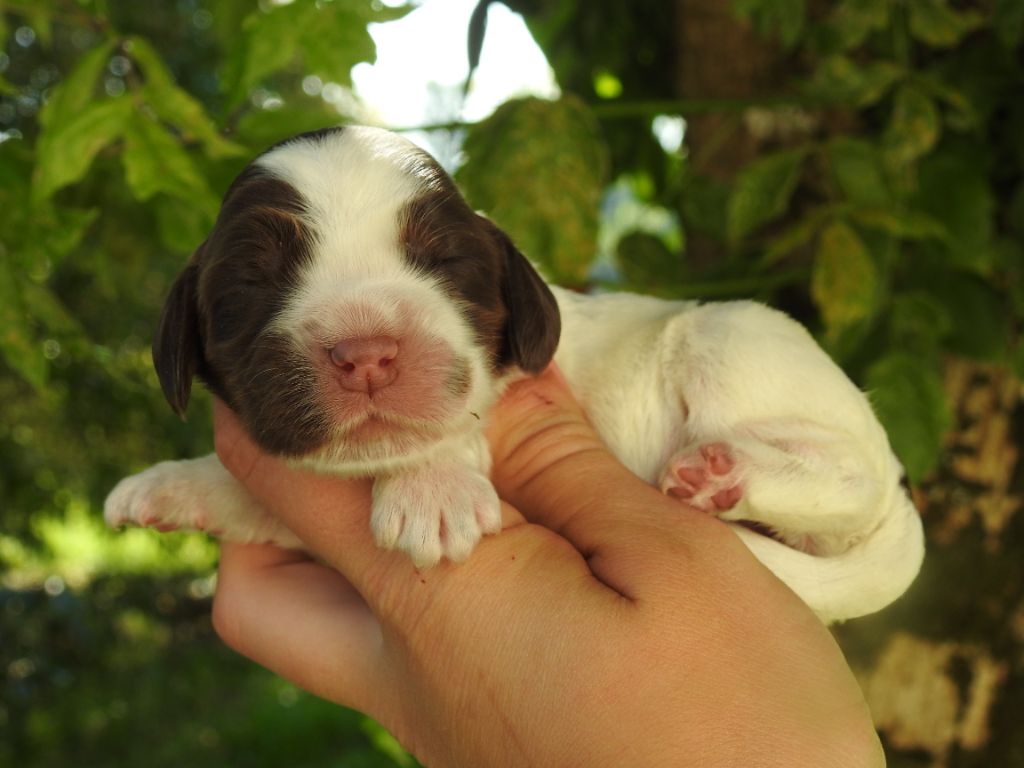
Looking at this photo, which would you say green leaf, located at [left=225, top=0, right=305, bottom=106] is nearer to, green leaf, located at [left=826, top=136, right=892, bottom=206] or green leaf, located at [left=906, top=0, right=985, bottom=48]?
green leaf, located at [left=826, top=136, right=892, bottom=206]

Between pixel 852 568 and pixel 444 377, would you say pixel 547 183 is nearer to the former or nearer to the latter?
pixel 444 377

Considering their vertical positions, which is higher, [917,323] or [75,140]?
[75,140]

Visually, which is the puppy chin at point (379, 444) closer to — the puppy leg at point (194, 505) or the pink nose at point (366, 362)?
the pink nose at point (366, 362)

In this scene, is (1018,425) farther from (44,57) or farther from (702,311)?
(44,57)

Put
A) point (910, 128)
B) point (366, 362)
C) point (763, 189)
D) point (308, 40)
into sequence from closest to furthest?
point (366, 362), point (308, 40), point (910, 128), point (763, 189)

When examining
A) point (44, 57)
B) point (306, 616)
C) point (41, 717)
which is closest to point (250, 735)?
point (41, 717)

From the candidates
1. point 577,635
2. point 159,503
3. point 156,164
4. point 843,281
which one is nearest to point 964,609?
point 843,281
